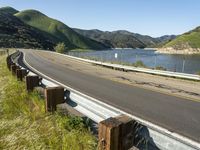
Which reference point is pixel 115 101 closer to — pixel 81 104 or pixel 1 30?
pixel 81 104

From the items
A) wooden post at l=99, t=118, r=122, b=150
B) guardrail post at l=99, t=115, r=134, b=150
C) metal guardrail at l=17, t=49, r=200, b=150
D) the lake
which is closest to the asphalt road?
metal guardrail at l=17, t=49, r=200, b=150

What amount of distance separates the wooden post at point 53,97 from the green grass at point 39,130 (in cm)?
22

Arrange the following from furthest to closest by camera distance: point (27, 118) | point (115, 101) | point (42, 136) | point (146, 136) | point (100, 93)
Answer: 1. point (100, 93)
2. point (115, 101)
3. point (27, 118)
4. point (42, 136)
5. point (146, 136)

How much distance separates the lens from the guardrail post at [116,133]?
3.60 m

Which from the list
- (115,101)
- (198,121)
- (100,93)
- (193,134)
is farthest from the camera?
(100,93)

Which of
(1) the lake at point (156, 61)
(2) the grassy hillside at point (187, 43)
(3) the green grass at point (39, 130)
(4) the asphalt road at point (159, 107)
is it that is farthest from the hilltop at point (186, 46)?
(3) the green grass at point (39, 130)

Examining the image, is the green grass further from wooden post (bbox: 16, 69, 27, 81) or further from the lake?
the lake

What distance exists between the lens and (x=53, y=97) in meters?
6.20

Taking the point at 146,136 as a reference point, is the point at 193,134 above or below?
below

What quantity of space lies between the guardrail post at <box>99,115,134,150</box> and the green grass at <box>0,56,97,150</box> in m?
0.91

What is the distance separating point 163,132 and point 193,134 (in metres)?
2.97

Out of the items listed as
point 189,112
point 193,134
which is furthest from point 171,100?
point 193,134

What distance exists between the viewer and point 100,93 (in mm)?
11367

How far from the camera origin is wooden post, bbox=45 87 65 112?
616 cm
